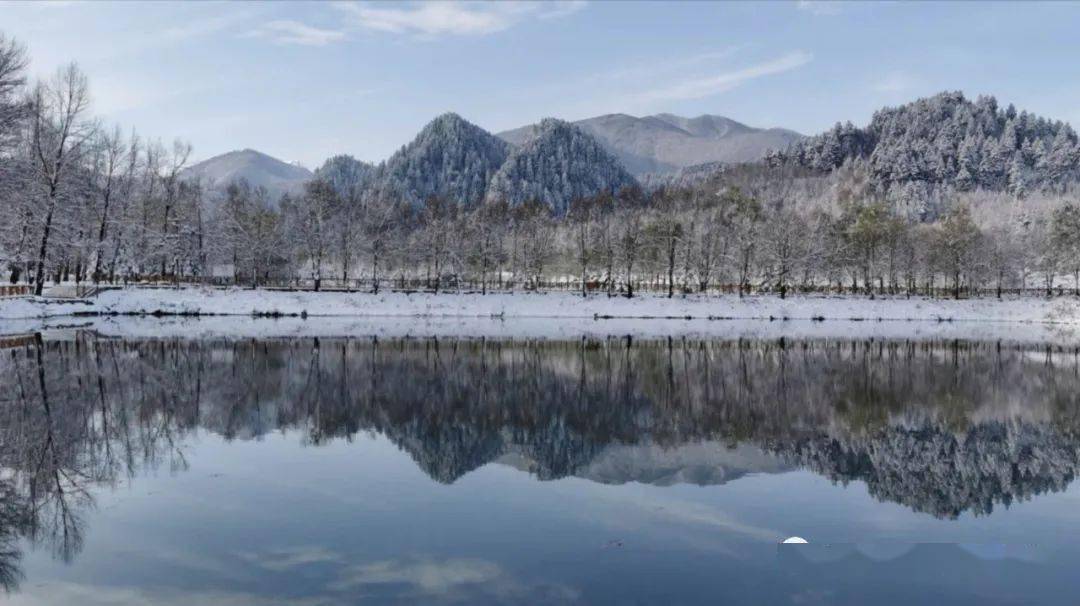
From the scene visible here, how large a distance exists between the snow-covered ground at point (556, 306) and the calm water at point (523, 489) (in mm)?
37940

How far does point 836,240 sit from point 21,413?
97680 millimetres

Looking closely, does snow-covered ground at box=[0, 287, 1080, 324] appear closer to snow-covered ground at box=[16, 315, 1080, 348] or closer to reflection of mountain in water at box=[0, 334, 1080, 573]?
snow-covered ground at box=[16, 315, 1080, 348]

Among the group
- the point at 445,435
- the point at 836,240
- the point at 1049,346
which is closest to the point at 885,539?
the point at 445,435

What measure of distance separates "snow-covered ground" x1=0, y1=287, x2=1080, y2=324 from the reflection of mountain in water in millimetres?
27411

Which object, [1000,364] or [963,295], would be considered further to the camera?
[963,295]

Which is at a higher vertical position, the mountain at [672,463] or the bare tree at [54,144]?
the bare tree at [54,144]

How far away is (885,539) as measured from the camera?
37.8 feet

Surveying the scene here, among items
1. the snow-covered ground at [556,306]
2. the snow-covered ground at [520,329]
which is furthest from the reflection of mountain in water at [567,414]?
the snow-covered ground at [556,306]

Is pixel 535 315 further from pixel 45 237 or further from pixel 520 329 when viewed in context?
pixel 45 237

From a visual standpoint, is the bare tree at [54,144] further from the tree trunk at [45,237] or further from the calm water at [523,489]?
the calm water at [523,489]

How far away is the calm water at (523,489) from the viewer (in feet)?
31.4

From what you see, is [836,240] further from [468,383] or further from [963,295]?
[468,383]

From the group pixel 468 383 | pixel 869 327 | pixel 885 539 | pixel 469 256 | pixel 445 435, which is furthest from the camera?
pixel 469 256

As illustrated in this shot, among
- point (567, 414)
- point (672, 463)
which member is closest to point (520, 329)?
point (567, 414)
